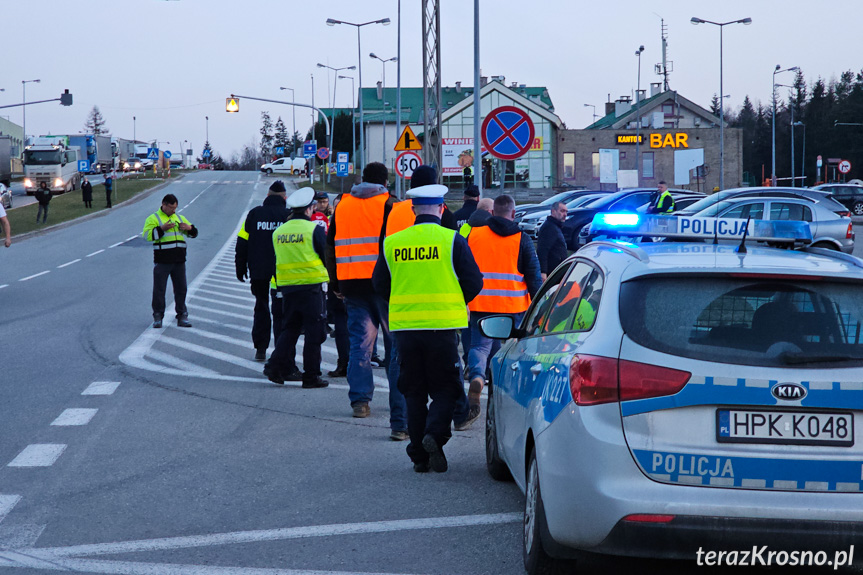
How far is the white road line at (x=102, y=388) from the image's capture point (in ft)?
31.5

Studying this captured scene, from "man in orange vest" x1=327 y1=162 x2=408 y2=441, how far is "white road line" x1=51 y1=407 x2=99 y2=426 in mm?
2049

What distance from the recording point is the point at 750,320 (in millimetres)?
4098

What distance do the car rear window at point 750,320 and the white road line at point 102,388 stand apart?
658cm

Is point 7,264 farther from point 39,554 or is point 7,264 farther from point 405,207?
point 39,554

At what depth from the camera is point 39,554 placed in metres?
4.96

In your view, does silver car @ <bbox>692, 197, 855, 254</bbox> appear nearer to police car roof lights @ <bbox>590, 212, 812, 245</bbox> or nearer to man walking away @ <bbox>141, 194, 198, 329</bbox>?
man walking away @ <bbox>141, 194, 198, 329</bbox>

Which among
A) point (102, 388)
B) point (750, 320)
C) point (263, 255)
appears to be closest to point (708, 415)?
point (750, 320)

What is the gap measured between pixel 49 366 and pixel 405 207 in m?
4.95

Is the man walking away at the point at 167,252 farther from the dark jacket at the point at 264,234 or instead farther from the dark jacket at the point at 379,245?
the dark jacket at the point at 379,245

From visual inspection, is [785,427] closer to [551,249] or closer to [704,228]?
[704,228]

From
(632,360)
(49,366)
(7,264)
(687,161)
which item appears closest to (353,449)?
(632,360)

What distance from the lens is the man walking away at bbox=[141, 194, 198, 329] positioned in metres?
14.7

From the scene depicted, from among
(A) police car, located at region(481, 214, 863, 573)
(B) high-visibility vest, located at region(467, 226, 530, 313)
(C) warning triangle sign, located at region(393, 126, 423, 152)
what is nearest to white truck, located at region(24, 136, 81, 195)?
(C) warning triangle sign, located at region(393, 126, 423, 152)

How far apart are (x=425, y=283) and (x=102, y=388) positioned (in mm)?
4268
